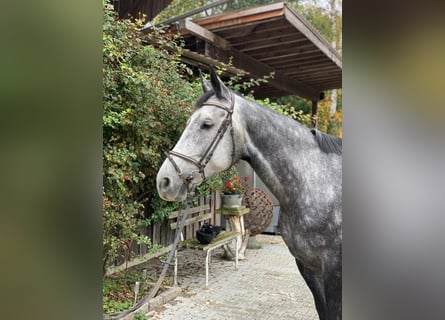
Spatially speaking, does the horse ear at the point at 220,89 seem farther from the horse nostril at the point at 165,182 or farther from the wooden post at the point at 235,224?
the wooden post at the point at 235,224

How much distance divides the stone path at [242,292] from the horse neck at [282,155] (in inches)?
74.3

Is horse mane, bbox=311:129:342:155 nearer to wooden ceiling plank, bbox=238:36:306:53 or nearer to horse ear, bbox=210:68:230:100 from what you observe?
horse ear, bbox=210:68:230:100

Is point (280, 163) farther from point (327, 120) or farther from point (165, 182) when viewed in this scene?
point (327, 120)

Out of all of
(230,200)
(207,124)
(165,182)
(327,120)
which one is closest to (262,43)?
(230,200)

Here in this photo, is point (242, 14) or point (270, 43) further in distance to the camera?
point (270, 43)

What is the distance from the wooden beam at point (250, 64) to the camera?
4.08 metres

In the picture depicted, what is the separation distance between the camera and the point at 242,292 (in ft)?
12.5

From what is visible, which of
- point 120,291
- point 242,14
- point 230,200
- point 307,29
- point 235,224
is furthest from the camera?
point 230,200

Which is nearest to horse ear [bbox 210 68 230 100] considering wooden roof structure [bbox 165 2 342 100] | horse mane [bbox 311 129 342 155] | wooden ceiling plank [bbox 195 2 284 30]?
horse mane [bbox 311 129 342 155]

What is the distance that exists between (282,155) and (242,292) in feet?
8.11

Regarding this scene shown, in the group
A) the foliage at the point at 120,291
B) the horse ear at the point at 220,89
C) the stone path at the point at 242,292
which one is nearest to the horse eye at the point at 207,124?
the horse ear at the point at 220,89

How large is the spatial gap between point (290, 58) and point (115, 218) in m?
3.92
